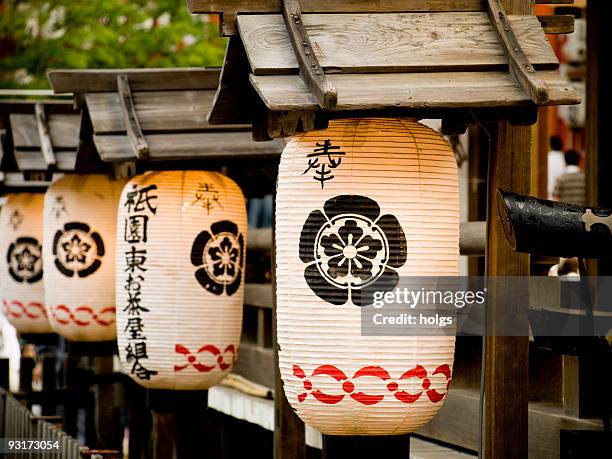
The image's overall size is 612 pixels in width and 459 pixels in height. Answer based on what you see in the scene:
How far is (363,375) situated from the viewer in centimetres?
497

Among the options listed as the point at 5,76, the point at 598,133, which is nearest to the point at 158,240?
the point at 598,133

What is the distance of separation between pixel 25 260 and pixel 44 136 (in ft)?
7.76

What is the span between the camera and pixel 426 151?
16.8 ft

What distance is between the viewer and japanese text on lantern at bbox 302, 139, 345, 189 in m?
5.01

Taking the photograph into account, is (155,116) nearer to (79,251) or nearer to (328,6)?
(79,251)

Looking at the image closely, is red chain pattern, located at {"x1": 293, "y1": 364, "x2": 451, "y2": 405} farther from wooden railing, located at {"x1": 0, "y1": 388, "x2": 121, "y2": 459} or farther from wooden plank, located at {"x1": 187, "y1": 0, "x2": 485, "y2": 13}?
wooden railing, located at {"x1": 0, "y1": 388, "x2": 121, "y2": 459}

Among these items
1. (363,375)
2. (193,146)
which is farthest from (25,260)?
(363,375)

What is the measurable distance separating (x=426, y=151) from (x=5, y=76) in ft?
46.8

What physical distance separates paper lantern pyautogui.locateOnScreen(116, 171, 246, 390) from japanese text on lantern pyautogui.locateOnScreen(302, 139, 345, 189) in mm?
2656

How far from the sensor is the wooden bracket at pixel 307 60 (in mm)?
4457

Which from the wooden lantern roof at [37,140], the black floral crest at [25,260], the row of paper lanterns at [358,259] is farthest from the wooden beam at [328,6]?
the black floral crest at [25,260]

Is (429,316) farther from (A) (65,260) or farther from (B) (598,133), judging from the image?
(A) (65,260)

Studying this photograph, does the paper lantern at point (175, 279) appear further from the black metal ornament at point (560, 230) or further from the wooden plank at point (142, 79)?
the black metal ornament at point (560, 230)

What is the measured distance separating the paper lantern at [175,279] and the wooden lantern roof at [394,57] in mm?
2514
